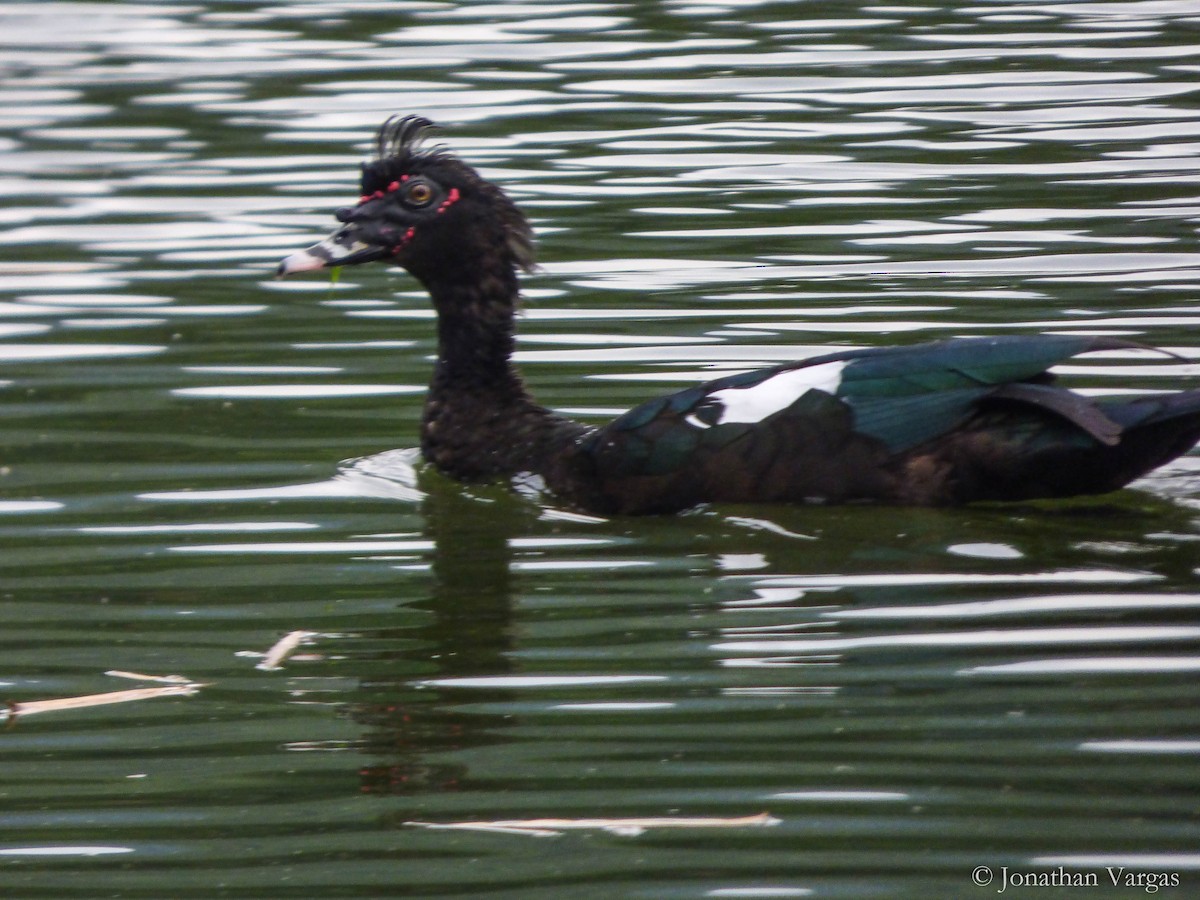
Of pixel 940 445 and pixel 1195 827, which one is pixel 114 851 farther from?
pixel 940 445

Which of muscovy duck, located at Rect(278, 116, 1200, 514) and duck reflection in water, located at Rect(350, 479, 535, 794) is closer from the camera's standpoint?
duck reflection in water, located at Rect(350, 479, 535, 794)

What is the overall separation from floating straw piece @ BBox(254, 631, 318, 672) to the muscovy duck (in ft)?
4.77

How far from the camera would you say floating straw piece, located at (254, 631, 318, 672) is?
554 centimetres

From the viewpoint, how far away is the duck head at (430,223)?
758 cm

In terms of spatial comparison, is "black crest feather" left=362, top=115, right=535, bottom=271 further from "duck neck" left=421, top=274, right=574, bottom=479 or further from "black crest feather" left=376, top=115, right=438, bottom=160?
"duck neck" left=421, top=274, right=574, bottom=479

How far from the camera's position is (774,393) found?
21.9ft

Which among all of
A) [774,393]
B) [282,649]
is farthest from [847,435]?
[282,649]

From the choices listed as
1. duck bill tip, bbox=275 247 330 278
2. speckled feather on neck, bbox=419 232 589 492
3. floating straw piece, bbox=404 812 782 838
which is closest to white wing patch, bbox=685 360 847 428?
speckled feather on neck, bbox=419 232 589 492

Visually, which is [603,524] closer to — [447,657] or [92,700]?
[447,657]

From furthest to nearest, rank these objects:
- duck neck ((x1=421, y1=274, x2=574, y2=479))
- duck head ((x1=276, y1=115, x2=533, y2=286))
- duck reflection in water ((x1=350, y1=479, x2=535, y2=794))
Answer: duck head ((x1=276, y1=115, x2=533, y2=286))
duck neck ((x1=421, y1=274, x2=574, y2=479))
duck reflection in water ((x1=350, y1=479, x2=535, y2=794))

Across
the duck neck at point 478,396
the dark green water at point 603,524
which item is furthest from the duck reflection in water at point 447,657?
the duck neck at point 478,396

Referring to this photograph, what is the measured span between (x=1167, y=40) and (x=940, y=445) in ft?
23.3

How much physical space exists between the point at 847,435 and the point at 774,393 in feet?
0.92

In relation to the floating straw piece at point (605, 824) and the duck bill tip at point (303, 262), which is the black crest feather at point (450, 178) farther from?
the floating straw piece at point (605, 824)
